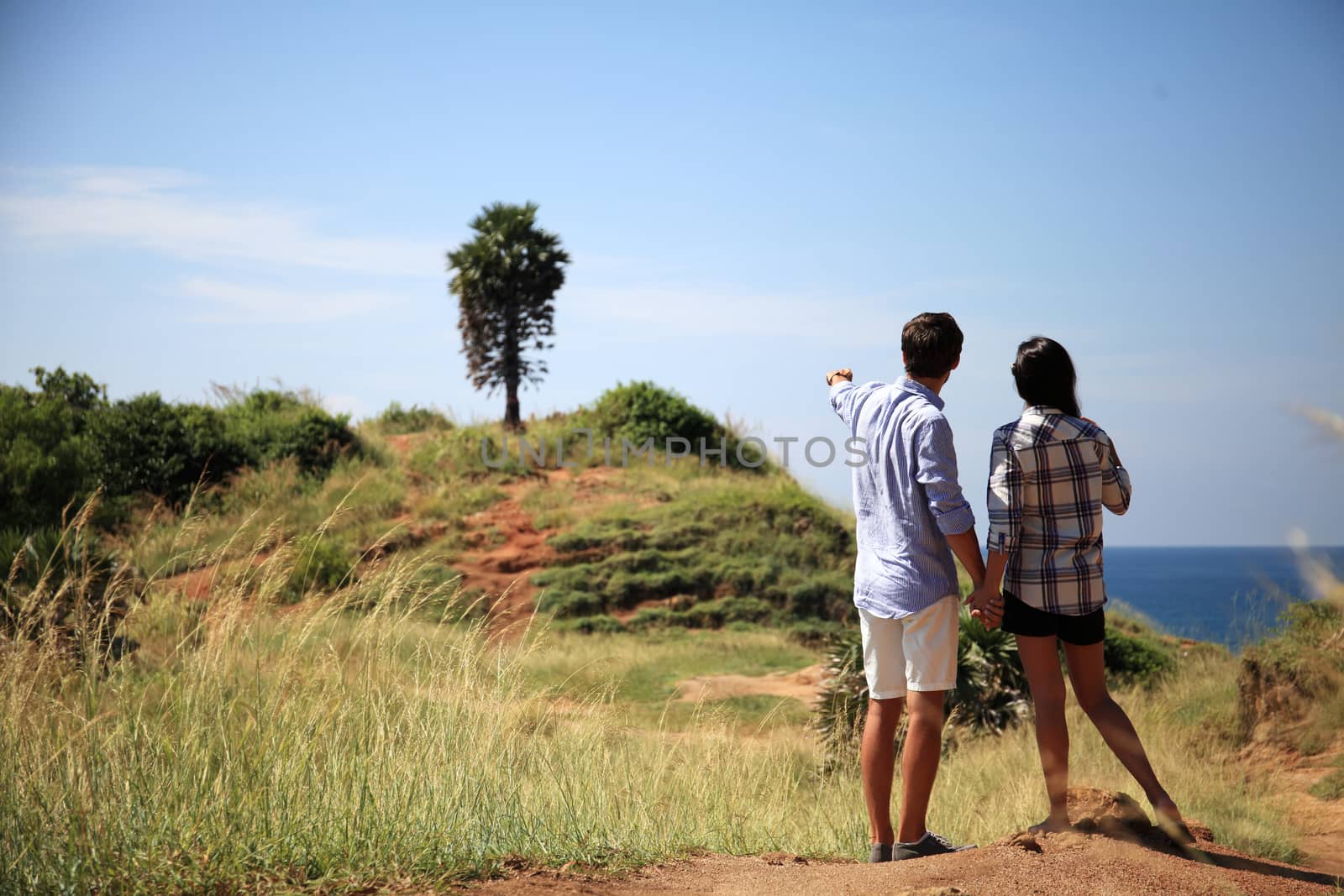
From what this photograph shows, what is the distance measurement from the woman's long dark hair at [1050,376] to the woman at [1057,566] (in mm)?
50

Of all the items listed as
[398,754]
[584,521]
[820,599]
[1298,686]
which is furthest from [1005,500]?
[584,521]

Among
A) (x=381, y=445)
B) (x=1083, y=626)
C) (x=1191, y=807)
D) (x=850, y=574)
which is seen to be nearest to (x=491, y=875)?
(x=1083, y=626)

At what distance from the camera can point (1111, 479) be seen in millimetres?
3727

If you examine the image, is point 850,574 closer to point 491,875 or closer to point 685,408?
point 685,408

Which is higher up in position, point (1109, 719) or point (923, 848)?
point (1109, 719)

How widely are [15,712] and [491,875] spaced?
1922 mm

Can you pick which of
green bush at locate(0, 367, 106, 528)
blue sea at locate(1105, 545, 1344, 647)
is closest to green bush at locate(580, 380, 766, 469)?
blue sea at locate(1105, 545, 1344, 647)

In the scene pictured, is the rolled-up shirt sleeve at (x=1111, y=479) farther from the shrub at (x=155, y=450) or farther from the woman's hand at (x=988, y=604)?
the shrub at (x=155, y=450)

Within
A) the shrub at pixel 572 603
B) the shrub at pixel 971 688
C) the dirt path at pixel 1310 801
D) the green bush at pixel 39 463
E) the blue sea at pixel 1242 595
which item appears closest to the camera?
the blue sea at pixel 1242 595

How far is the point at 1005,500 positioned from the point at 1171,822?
4.07 feet

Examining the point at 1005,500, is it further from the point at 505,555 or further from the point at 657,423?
the point at 657,423

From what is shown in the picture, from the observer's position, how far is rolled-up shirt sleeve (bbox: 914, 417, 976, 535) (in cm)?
351

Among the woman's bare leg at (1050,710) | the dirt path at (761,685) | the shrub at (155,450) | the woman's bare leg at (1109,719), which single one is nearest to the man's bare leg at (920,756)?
the woman's bare leg at (1050,710)

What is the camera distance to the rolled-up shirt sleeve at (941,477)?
3.51 m
